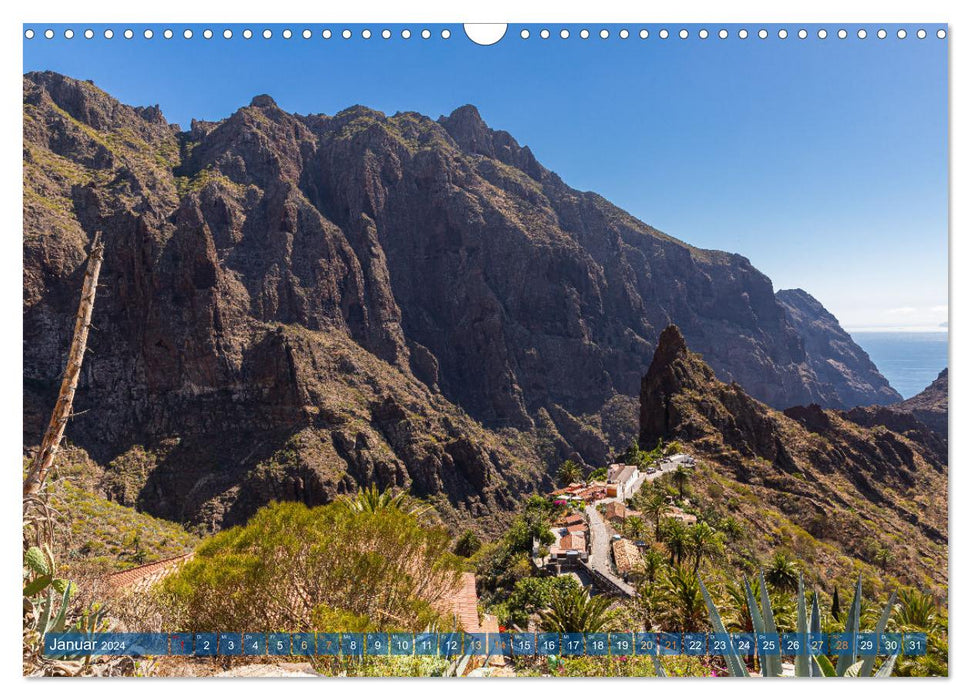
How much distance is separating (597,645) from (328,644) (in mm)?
3441

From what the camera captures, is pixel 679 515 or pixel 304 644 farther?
pixel 679 515

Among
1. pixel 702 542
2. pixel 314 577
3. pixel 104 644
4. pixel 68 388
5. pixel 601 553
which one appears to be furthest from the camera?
pixel 601 553

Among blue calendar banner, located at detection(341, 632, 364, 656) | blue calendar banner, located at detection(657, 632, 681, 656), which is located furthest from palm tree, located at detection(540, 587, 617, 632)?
blue calendar banner, located at detection(341, 632, 364, 656)

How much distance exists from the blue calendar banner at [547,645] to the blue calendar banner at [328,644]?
253cm

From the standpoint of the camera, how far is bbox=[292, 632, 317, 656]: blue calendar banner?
636 centimetres

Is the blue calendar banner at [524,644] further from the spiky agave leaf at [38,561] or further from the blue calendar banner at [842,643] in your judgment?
the spiky agave leaf at [38,561]

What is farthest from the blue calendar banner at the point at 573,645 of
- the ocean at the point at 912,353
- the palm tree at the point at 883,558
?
the palm tree at the point at 883,558

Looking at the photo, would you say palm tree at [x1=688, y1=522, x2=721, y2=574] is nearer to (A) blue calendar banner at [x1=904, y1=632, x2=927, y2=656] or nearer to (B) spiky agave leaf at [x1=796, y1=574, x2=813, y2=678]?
(A) blue calendar banner at [x1=904, y1=632, x2=927, y2=656]

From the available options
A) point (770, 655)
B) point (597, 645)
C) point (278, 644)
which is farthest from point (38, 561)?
point (770, 655)

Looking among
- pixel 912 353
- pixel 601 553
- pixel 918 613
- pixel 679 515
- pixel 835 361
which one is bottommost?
pixel 601 553

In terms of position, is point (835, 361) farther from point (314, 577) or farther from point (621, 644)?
point (314, 577)

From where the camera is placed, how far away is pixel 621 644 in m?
6.65

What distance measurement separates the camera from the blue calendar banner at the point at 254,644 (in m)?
6.35

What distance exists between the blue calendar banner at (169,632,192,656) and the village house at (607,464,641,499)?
36.5 metres
